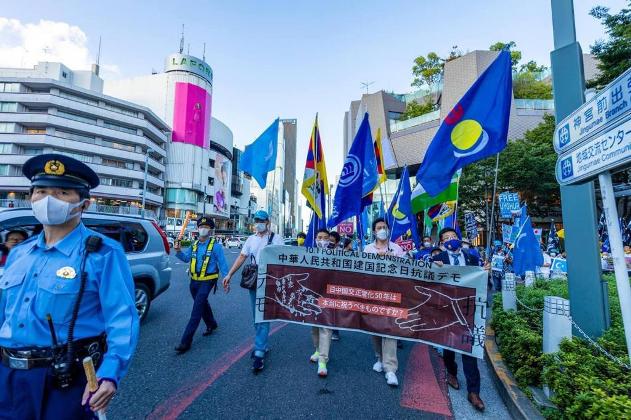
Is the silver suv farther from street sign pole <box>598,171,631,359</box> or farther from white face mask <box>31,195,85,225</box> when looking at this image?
street sign pole <box>598,171,631,359</box>

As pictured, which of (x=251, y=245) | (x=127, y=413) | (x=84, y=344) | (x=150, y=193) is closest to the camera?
(x=84, y=344)

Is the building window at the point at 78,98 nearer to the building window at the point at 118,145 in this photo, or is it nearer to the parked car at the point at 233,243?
the building window at the point at 118,145

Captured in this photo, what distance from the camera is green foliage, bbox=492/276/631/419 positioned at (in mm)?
2420

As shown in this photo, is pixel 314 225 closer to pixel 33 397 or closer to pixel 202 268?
pixel 202 268

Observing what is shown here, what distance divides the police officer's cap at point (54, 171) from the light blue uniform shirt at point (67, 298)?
281mm

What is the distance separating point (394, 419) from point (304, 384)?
107 centimetres

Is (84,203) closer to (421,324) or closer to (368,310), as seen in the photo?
(368,310)

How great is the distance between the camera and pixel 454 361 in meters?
3.71

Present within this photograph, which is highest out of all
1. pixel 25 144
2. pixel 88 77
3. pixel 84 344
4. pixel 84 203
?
pixel 88 77

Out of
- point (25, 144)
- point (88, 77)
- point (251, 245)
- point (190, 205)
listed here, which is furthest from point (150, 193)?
point (251, 245)

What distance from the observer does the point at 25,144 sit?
4019 centimetres

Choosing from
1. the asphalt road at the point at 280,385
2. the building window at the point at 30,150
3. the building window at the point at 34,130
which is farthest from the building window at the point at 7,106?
the asphalt road at the point at 280,385

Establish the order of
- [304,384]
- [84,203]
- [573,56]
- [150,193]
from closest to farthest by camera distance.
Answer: [84,203], [304,384], [573,56], [150,193]

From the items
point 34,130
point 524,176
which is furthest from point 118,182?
point 524,176
